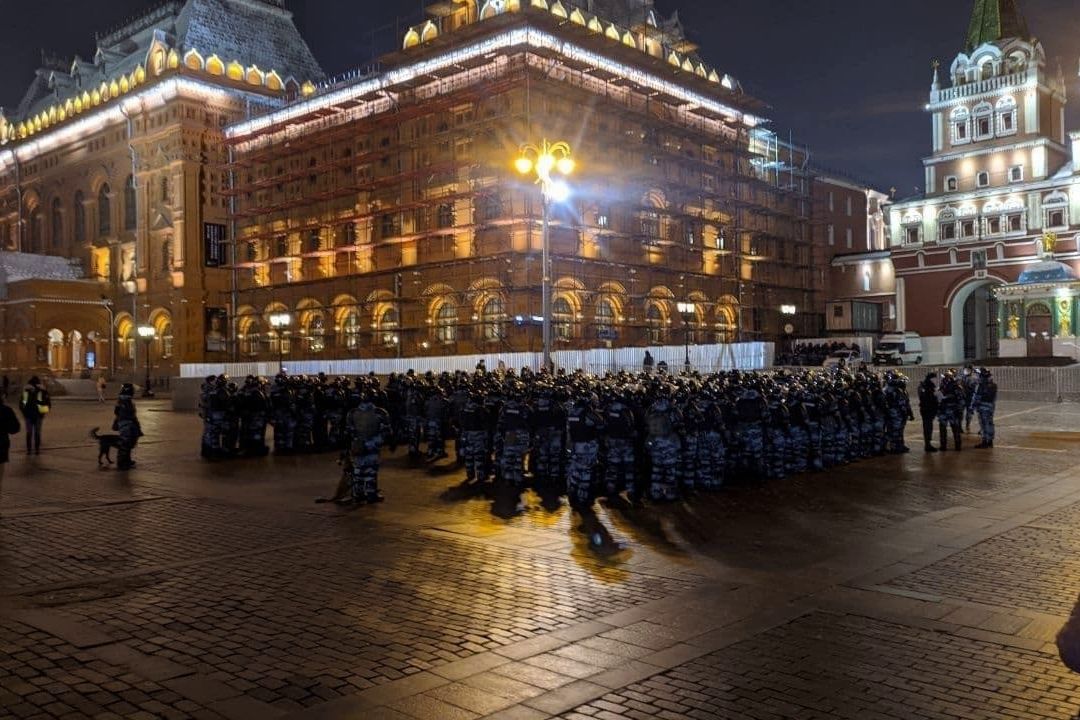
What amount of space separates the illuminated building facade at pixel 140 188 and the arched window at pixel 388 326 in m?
13.1

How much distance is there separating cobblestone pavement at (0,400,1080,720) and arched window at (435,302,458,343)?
27092mm

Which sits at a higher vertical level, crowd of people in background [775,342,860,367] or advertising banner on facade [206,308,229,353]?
advertising banner on facade [206,308,229,353]

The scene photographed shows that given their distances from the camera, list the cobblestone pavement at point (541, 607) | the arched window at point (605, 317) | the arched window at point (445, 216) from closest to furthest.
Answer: the cobblestone pavement at point (541, 607) → the arched window at point (605, 317) → the arched window at point (445, 216)

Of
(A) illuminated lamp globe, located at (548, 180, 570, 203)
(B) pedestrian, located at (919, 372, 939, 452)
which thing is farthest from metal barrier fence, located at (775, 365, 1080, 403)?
(A) illuminated lamp globe, located at (548, 180, 570, 203)

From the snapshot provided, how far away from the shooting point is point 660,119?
142 feet

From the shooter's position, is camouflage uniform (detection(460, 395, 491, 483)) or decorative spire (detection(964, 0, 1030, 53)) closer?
camouflage uniform (detection(460, 395, 491, 483))

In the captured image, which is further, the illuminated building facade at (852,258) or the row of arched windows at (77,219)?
the row of arched windows at (77,219)

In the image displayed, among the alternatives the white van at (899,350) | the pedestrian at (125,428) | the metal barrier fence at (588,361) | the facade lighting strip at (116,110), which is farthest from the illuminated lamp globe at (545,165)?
the facade lighting strip at (116,110)

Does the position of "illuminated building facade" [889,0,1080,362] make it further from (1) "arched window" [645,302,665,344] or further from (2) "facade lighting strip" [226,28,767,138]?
(1) "arched window" [645,302,665,344]

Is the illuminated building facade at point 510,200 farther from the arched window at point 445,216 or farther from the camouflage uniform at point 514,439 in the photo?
the camouflage uniform at point 514,439

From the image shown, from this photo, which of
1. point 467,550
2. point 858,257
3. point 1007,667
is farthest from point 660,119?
point 1007,667

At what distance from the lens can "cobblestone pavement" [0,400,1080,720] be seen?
554 cm

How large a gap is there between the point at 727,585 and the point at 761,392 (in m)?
7.02

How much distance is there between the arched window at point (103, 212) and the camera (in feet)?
191
